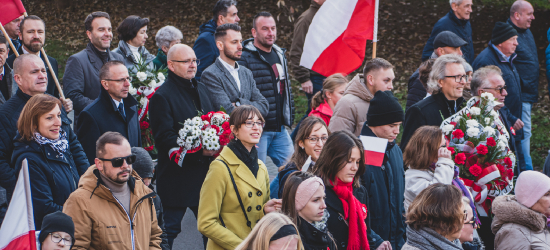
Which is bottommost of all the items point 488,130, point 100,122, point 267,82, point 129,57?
point 488,130

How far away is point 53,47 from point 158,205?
14.4m

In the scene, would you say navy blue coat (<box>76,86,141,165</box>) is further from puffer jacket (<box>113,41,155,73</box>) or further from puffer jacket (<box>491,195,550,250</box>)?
puffer jacket (<box>491,195,550,250</box>)

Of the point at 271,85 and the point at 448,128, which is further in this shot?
the point at 271,85

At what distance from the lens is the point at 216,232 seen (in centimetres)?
464

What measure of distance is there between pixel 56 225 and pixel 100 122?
228 centimetres

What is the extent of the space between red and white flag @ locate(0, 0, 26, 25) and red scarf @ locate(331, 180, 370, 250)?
4.54 m

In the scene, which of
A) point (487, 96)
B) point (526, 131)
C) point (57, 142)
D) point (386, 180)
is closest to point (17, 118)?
point (57, 142)

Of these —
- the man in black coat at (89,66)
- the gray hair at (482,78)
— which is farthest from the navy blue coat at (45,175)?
the gray hair at (482,78)

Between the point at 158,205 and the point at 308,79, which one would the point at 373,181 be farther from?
the point at 308,79

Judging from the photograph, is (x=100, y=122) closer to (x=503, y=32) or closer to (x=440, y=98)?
(x=440, y=98)

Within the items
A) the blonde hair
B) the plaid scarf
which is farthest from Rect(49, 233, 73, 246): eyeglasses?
the plaid scarf

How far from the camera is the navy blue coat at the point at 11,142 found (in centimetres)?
526

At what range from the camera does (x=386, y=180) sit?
17.9ft

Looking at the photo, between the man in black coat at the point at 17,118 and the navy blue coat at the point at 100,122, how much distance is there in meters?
0.30
